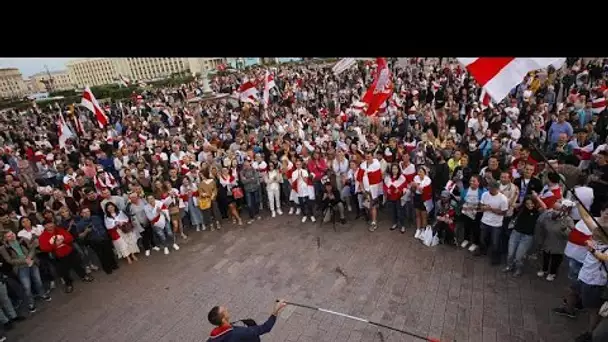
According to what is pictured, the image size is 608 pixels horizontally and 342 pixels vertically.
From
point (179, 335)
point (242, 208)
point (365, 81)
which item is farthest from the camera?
point (365, 81)

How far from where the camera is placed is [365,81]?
24844 millimetres

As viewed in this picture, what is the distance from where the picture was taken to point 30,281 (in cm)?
780

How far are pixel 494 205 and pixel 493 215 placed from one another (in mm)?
247

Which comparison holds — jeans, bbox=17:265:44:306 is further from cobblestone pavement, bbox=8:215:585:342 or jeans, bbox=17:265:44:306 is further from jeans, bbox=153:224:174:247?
jeans, bbox=153:224:174:247

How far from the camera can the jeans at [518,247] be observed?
21.4 feet

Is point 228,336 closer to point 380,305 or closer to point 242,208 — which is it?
point 380,305

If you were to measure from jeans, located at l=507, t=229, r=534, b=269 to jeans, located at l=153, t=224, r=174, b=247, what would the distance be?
7716 millimetres

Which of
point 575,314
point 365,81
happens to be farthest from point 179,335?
point 365,81

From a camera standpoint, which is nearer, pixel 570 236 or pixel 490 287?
pixel 570 236

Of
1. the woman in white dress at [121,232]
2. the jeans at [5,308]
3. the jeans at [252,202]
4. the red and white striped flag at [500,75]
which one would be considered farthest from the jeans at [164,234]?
the red and white striped flag at [500,75]

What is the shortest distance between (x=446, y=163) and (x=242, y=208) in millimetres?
6065
